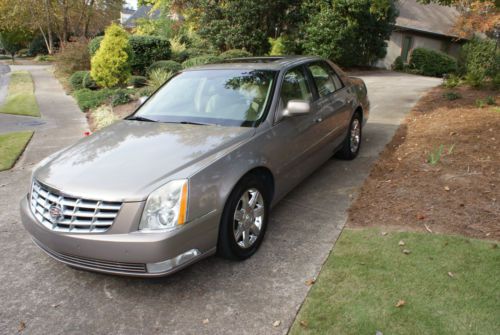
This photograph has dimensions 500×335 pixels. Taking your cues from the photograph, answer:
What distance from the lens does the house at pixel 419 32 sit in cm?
2367

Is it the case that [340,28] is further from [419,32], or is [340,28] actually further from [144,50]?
[419,32]

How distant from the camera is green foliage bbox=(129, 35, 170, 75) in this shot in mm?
14953

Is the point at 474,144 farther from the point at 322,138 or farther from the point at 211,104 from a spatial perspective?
the point at 211,104

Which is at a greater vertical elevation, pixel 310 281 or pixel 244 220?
pixel 244 220

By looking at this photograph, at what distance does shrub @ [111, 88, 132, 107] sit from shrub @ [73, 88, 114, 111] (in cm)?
31

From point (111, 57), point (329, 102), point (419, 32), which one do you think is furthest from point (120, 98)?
point (419, 32)

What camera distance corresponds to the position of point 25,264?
365cm

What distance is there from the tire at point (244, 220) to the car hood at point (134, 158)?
360mm

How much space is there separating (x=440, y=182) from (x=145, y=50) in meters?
12.8

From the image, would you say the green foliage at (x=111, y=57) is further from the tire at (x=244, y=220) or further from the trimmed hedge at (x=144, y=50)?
the tire at (x=244, y=220)

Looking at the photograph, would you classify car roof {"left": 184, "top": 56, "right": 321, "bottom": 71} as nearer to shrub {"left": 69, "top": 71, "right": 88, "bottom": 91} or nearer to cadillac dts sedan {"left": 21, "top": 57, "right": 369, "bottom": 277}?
cadillac dts sedan {"left": 21, "top": 57, "right": 369, "bottom": 277}

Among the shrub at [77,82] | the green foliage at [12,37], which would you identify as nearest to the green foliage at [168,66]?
the shrub at [77,82]

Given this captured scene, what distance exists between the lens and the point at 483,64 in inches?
438

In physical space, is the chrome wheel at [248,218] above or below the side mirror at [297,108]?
A: below
